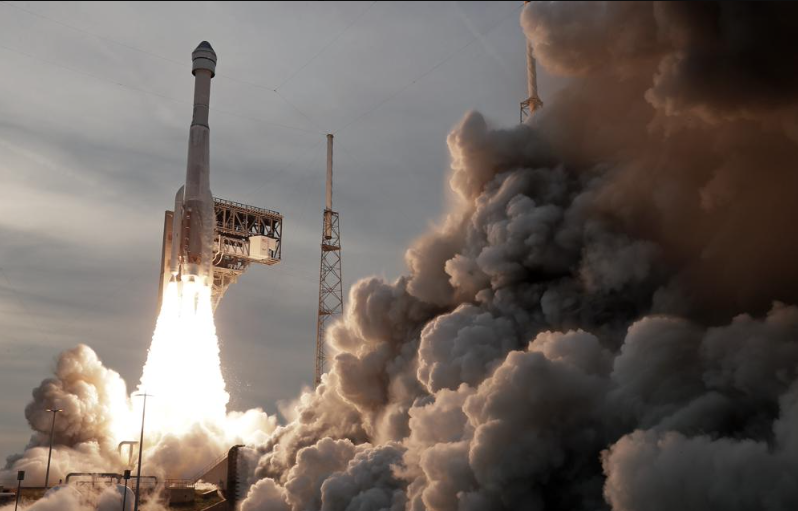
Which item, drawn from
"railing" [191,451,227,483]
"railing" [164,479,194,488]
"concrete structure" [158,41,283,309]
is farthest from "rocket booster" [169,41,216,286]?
"railing" [164,479,194,488]

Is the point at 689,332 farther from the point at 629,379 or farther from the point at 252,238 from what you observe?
the point at 252,238

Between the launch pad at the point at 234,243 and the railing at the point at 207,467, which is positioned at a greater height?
the launch pad at the point at 234,243

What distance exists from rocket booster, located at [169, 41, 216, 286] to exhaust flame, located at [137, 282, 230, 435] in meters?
1.71

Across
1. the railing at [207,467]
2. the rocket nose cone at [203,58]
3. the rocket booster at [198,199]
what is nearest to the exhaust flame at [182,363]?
the rocket booster at [198,199]

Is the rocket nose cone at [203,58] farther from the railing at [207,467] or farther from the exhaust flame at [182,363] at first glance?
the railing at [207,467]

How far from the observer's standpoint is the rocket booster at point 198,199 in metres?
68.3

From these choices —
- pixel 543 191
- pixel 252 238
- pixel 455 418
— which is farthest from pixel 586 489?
pixel 252 238

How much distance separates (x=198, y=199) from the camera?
68562 millimetres

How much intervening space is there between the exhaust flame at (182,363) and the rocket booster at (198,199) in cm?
171

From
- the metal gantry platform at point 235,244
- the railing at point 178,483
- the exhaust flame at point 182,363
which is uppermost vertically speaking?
the metal gantry platform at point 235,244

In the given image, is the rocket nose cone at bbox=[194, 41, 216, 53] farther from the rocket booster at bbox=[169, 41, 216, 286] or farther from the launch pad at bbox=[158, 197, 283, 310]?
the launch pad at bbox=[158, 197, 283, 310]

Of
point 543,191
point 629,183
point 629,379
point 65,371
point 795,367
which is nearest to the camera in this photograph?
point 795,367

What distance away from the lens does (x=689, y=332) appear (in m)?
35.6

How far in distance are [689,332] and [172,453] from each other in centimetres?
4335
